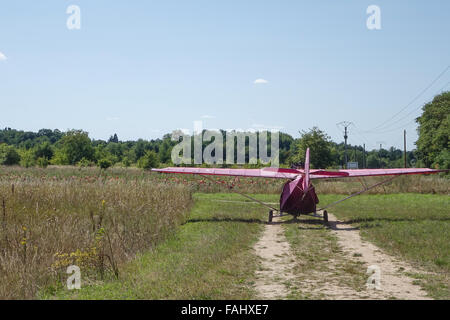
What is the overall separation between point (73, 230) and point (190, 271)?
3.73 m

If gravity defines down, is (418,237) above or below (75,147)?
below

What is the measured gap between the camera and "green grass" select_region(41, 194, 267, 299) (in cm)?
659

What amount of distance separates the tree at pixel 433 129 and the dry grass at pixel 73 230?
175 feet

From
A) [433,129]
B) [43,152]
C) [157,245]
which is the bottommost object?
[157,245]

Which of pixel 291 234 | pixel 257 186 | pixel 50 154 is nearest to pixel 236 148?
pixel 50 154

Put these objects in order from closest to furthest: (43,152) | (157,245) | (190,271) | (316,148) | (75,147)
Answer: (190,271) < (157,245) < (316,148) < (75,147) < (43,152)

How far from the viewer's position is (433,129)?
65.6 meters

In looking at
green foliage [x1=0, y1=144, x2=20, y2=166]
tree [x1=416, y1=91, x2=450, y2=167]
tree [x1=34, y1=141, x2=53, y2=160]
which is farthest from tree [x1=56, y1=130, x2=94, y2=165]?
tree [x1=416, y1=91, x2=450, y2=167]

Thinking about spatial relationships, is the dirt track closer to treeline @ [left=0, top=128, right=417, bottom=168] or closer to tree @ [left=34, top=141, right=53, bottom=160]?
treeline @ [left=0, top=128, right=417, bottom=168]

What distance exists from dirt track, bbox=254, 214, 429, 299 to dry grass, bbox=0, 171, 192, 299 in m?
2.95

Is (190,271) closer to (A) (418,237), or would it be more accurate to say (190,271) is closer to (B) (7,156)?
(A) (418,237)

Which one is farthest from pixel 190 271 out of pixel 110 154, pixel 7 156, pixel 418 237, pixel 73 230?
pixel 110 154
